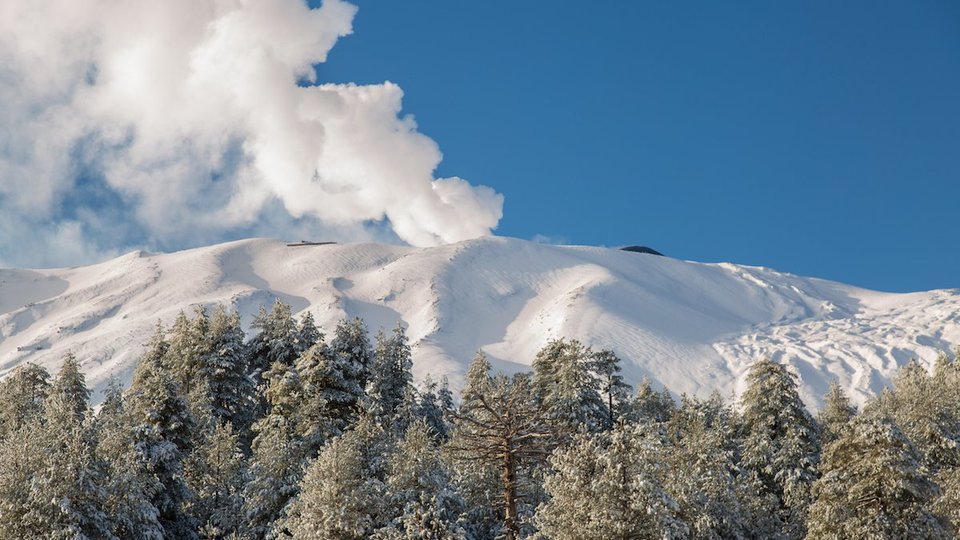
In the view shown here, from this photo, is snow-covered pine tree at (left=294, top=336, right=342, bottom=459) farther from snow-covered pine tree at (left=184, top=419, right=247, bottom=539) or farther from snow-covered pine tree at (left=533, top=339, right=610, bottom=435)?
snow-covered pine tree at (left=533, top=339, right=610, bottom=435)

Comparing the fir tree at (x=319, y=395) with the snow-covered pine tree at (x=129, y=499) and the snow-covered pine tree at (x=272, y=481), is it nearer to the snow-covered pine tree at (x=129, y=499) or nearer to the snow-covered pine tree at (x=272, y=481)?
the snow-covered pine tree at (x=272, y=481)

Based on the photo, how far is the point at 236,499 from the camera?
1516 inches

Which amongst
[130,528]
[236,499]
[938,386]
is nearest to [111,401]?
[236,499]

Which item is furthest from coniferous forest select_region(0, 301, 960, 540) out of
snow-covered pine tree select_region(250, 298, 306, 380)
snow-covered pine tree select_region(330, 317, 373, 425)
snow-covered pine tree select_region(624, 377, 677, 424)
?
snow-covered pine tree select_region(624, 377, 677, 424)

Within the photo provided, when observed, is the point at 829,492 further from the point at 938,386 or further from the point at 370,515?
the point at 938,386

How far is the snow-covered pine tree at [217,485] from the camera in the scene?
38.2 m

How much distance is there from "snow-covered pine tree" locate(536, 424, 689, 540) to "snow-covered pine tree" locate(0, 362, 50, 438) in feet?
119

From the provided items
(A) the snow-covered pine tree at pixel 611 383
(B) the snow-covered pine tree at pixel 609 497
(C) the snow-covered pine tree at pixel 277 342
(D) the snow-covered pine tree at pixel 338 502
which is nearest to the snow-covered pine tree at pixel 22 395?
(C) the snow-covered pine tree at pixel 277 342

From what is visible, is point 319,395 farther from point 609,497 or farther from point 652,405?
point 652,405

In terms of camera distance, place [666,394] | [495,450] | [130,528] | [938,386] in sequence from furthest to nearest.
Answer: [666,394]
[938,386]
[130,528]
[495,450]

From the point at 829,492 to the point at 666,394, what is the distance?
5336 centimetres

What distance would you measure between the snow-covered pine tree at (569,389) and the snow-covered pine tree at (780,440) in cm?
967

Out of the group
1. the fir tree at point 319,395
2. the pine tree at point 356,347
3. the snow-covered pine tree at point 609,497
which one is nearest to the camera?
the snow-covered pine tree at point 609,497

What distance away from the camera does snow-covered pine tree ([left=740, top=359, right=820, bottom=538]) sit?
45625 mm
